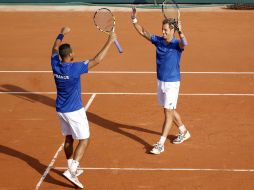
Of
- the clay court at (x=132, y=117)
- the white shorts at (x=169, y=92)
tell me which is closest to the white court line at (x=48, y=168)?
the clay court at (x=132, y=117)

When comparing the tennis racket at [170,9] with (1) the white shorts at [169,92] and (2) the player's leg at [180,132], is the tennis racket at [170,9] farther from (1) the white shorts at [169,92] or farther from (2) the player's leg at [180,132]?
(2) the player's leg at [180,132]

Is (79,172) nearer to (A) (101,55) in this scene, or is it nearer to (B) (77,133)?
(B) (77,133)

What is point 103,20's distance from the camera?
1005 centimetres

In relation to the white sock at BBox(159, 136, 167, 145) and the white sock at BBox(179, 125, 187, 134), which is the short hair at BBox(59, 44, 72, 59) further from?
the white sock at BBox(179, 125, 187, 134)

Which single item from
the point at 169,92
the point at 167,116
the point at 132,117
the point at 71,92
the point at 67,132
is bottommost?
the point at 132,117

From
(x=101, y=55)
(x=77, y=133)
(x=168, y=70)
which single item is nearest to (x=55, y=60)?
(x=101, y=55)

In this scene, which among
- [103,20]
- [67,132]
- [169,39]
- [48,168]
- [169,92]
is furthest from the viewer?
[103,20]

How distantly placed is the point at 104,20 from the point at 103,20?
2 cm

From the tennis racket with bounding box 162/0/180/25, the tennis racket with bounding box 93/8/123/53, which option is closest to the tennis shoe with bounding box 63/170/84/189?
the tennis racket with bounding box 93/8/123/53

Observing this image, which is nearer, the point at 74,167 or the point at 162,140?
the point at 74,167

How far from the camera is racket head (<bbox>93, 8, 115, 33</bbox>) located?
971 cm

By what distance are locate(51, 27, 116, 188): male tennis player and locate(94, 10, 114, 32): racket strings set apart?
174cm

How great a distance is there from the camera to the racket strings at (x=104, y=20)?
973 cm

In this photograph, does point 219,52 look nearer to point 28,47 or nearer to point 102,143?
Result: point 28,47
